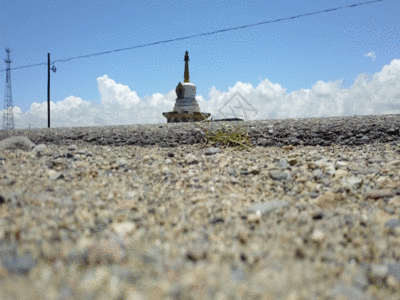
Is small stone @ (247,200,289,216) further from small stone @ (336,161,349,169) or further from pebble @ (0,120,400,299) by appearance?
small stone @ (336,161,349,169)

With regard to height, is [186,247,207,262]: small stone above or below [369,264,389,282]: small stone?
above

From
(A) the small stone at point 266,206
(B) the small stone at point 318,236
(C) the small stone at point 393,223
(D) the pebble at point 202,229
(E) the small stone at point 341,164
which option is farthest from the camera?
(E) the small stone at point 341,164

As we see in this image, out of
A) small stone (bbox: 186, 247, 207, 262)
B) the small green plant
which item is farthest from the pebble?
the small green plant

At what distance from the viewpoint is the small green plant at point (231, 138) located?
3.14m

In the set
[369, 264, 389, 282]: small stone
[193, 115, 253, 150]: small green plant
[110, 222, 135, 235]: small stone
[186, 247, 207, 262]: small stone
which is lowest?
[369, 264, 389, 282]: small stone

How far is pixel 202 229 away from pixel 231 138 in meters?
2.07

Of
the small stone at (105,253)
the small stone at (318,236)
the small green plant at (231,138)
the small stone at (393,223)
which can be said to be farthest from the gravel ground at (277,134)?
the small stone at (105,253)

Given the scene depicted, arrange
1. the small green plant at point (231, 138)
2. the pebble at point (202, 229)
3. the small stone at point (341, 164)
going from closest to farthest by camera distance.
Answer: the pebble at point (202, 229), the small stone at point (341, 164), the small green plant at point (231, 138)

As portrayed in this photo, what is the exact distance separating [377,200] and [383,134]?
189cm

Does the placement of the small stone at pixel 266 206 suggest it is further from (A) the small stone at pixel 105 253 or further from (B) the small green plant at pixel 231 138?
(B) the small green plant at pixel 231 138

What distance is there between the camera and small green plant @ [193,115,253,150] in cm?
314

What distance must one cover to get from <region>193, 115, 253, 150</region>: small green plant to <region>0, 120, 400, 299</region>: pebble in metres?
0.81

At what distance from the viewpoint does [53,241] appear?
1.05 metres

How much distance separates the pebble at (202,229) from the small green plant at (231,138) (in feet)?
2.65
